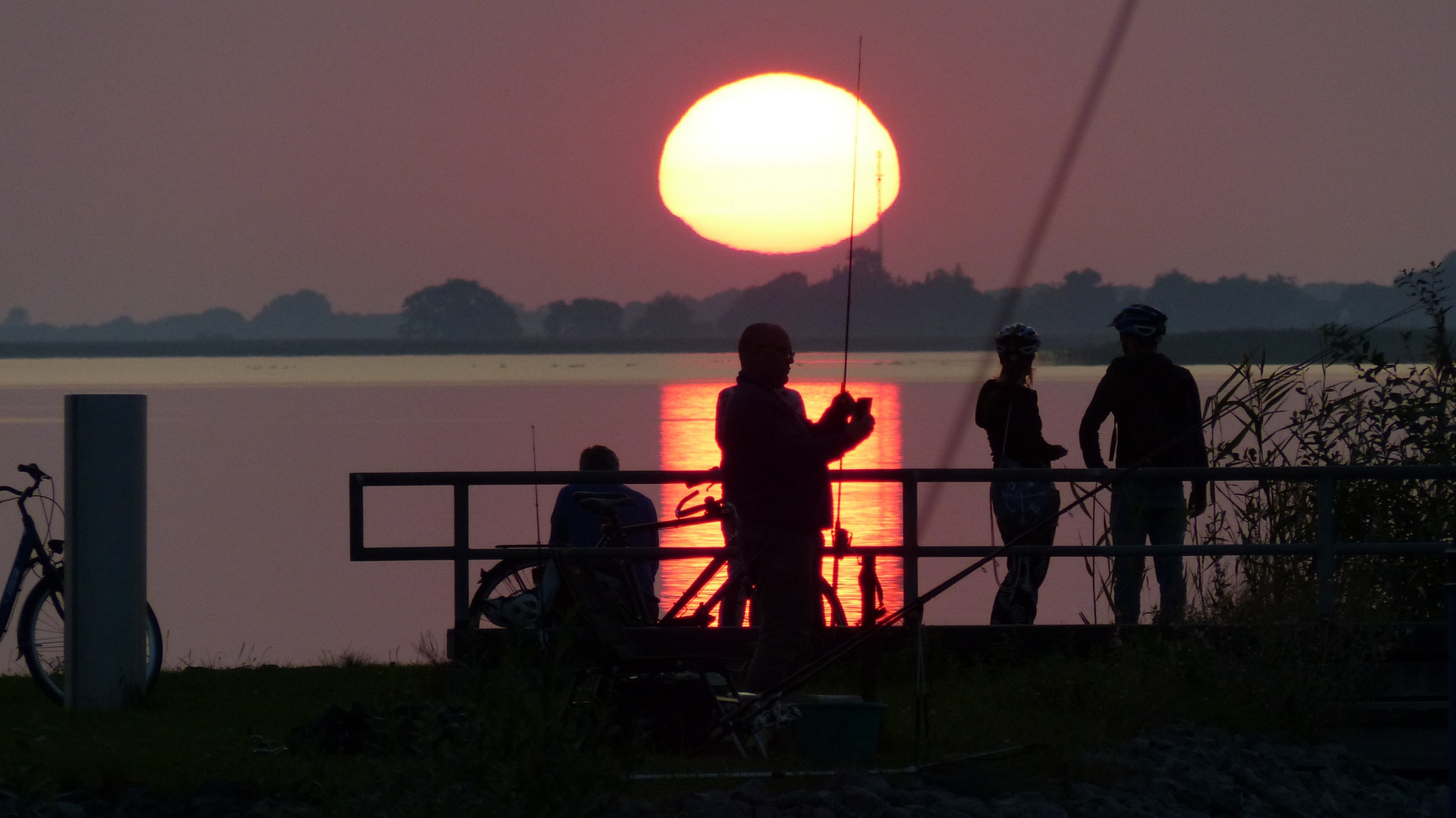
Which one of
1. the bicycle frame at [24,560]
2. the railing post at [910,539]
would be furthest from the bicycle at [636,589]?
the bicycle frame at [24,560]

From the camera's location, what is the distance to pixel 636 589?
31.3 feet

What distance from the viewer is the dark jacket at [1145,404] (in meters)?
9.91

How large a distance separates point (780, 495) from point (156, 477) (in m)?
29.7

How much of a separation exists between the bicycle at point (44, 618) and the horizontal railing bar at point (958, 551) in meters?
1.15

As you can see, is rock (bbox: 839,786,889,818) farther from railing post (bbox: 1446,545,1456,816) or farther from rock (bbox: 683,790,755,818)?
railing post (bbox: 1446,545,1456,816)

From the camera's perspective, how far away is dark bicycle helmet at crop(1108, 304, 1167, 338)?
9992 mm

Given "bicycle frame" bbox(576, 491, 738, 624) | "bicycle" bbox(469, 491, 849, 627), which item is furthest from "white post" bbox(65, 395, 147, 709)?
"bicycle frame" bbox(576, 491, 738, 624)

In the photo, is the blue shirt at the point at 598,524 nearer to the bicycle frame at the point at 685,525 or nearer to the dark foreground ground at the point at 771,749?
the bicycle frame at the point at 685,525

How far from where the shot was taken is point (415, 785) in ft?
20.4

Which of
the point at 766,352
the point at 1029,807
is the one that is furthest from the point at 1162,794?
the point at 766,352

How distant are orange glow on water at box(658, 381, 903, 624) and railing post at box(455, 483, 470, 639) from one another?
1368 mm

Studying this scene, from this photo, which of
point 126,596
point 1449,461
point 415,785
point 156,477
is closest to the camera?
point 415,785

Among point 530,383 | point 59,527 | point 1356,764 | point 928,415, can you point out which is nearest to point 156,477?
point 59,527

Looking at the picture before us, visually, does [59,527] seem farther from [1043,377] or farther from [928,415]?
[1043,377]
